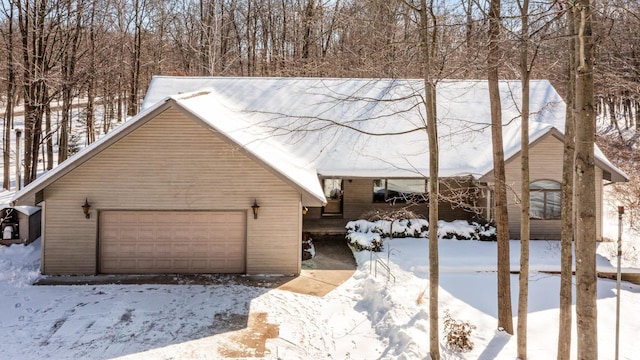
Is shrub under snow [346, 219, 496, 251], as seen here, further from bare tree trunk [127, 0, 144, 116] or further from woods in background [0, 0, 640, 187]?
bare tree trunk [127, 0, 144, 116]

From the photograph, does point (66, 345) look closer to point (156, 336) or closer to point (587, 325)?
point (156, 336)

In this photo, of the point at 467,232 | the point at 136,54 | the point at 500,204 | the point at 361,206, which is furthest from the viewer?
the point at 136,54

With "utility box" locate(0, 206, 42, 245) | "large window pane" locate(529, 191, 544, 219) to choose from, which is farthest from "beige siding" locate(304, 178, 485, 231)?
"utility box" locate(0, 206, 42, 245)

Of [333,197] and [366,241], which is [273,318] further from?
[333,197]

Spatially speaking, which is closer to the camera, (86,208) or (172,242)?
(86,208)

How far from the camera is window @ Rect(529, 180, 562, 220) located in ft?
53.7

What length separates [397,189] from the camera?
60.0ft

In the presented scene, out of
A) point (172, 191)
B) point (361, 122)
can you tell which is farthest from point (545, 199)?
point (172, 191)

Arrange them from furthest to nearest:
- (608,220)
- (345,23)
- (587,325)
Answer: (608,220), (345,23), (587,325)

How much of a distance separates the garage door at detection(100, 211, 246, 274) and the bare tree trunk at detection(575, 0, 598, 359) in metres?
10.0

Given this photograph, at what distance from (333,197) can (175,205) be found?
289 inches

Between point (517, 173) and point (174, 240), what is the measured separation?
11645 mm

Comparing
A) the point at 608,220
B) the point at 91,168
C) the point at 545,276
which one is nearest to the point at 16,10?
the point at 91,168

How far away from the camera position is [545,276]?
41.8 ft
